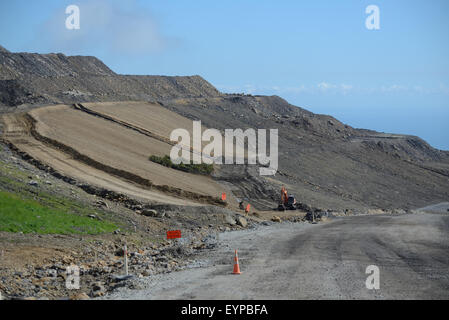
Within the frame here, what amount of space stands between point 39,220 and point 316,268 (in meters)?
10.0

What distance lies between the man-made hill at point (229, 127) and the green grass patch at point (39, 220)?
942 centimetres

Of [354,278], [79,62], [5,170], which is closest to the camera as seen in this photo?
[354,278]

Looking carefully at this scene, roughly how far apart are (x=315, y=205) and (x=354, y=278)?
2269 centimetres

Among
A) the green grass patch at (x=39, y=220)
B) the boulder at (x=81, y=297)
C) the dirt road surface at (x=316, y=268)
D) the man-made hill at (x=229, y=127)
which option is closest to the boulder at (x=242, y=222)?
the dirt road surface at (x=316, y=268)

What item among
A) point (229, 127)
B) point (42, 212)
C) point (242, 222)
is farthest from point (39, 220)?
point (229, 127)

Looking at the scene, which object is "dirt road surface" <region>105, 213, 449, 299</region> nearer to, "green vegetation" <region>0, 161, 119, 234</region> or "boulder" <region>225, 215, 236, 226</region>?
"boulder" <region>225, 215, 236, 226</region>

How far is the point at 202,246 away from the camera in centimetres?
1934

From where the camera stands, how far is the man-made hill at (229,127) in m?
36.6

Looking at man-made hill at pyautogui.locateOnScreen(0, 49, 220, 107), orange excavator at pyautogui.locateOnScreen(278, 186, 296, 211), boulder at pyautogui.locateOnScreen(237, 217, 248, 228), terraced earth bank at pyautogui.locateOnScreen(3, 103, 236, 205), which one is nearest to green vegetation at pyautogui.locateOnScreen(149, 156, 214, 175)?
terraced earth bank at pyautogui.locateOnScreen(3, 103, 236, 205)

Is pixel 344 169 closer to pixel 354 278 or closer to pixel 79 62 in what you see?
pixel 354 278

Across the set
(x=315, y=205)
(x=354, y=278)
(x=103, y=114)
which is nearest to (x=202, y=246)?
(x=354, y=278)

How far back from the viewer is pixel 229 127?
58.5 m

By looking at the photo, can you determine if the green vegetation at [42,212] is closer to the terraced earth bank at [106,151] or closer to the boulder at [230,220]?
the terraced earth bank at [106,151]

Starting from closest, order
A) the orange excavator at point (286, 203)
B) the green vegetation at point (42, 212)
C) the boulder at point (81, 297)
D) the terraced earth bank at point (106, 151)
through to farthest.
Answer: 1. the boulder at point (81, 297)
2. the green vegetation at point (42, 212)
3. the terraced earth bank at point (106, 151)
4. the orange excavator at point (286, 203)
